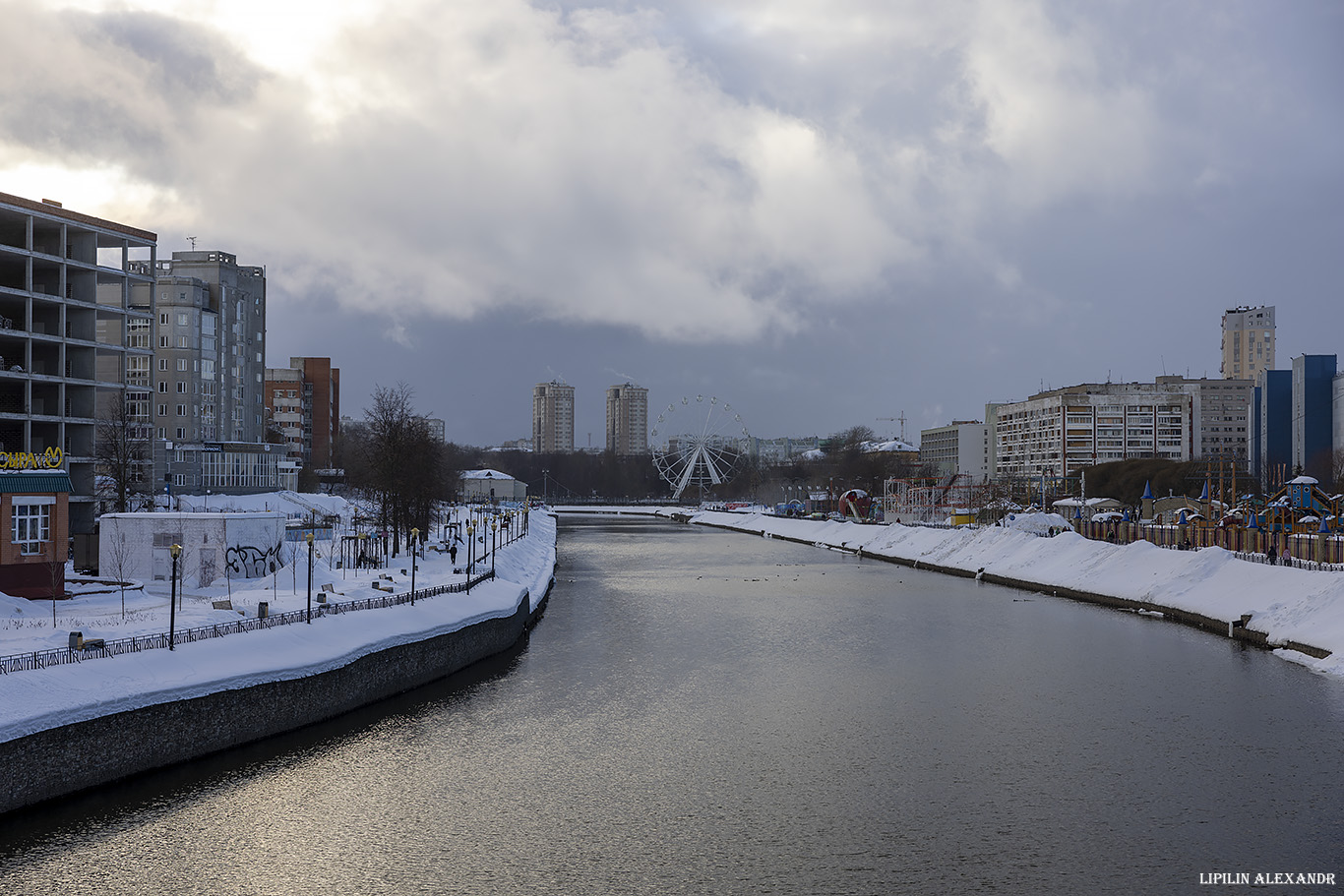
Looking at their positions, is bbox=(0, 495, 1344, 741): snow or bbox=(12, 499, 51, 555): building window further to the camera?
bbox=(12, 499, 51, 555): building window

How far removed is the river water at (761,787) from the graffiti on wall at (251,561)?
14.1 m

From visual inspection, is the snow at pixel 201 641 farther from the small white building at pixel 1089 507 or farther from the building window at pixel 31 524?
the small white building at pixel 1089 507

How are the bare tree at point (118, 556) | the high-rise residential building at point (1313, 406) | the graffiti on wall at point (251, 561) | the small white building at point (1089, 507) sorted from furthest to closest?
the high-rise residential building at point (1313, 406)
the small white building at point (1089, 507)
the graffiti on wall at point (251, 561)
the bare tree at point (118, 556)

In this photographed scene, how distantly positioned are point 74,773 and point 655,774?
10863mm

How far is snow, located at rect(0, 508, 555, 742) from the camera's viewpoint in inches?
808

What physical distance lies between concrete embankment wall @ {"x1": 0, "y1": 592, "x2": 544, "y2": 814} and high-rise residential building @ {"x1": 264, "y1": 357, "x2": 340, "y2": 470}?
394ft

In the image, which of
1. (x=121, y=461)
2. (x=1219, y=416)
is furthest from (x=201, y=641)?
(x=1219, y=416)

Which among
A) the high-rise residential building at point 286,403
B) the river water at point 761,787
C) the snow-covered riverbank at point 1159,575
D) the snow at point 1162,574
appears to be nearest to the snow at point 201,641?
the river water at point 761,787

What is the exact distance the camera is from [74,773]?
2014cm

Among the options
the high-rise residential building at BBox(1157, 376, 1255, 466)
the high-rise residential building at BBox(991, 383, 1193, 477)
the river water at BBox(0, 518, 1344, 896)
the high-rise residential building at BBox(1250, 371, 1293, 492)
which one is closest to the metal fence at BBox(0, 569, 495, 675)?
the river water at BBox(0, 518, 1344, 896)

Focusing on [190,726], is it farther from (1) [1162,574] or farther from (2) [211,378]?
(2) [211,378]

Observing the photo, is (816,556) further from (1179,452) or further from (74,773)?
(1179,452)

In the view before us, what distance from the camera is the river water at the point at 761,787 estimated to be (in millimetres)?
17406

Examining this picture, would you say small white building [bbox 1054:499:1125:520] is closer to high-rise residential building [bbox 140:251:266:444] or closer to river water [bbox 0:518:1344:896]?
river water [bbox 0:518:1344:896]
